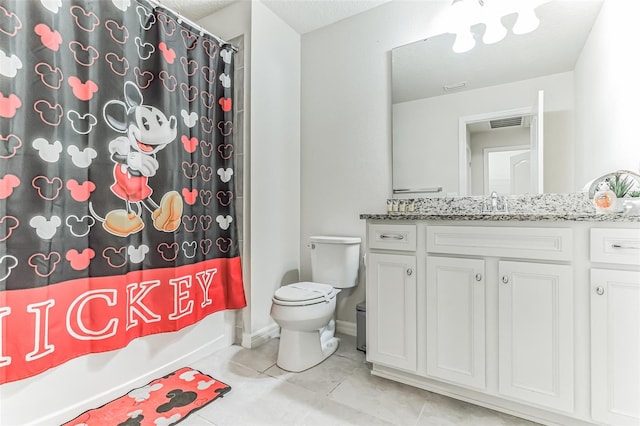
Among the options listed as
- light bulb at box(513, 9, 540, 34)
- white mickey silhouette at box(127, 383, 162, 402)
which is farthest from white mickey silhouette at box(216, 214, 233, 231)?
light bulb at box(513, 9, 540, 34)

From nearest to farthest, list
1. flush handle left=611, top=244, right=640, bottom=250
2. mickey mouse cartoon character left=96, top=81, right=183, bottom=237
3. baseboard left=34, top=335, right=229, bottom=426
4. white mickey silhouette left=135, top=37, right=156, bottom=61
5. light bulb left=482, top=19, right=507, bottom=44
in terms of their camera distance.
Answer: flush handle left=611, top=244, right=640, bottom=250 → baseboard left=34, top=335, right=229, bottom=426 → mickey mouse cartoon character left=96, top=81, right=183, bottom=237 → white mickey silhouette left=135, top=37, right=156, bottom=61 → light bulb left=482, top=19, right=507, bottom=44

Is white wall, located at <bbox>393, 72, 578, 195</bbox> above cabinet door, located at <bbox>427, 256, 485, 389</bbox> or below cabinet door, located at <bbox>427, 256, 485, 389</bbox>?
above

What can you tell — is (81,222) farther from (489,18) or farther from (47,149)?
(489,18)

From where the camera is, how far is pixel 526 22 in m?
1.79

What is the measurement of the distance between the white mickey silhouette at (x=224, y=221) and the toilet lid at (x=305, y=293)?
0.56 metres

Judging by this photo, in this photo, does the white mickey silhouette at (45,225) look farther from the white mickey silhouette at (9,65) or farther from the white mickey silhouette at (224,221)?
the white mickey silhouette at (224,221)

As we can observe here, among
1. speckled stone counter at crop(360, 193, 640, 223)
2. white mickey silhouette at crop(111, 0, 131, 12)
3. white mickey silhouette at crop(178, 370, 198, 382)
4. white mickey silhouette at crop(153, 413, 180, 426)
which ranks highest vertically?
white mickey silhouette at crop(111, 0, 131, 12)

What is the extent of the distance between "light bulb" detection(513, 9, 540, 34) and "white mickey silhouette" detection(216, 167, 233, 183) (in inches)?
77.0

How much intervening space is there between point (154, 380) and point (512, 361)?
5.86ft

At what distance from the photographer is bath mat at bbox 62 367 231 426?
53.3 inches

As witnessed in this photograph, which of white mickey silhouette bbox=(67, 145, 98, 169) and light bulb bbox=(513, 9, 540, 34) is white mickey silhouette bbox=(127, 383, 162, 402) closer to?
white mickey silhouette bbox=(67, 145, 98, 169)

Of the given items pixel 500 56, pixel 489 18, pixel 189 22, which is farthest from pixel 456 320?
pixel 189 22

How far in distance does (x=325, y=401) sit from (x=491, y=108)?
1899mm

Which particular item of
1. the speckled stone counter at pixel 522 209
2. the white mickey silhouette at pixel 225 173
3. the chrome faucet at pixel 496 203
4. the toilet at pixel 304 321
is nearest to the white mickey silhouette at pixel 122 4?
the white mickey silhouette at pixel 225 173
